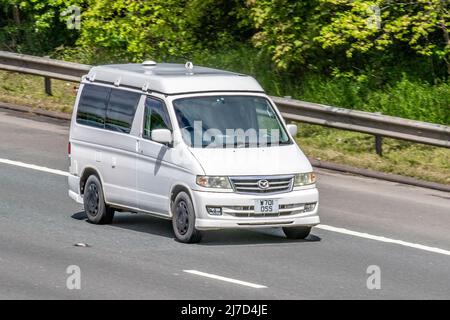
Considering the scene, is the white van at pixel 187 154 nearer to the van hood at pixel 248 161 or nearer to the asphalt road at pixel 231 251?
the van hood at pixel 248 161

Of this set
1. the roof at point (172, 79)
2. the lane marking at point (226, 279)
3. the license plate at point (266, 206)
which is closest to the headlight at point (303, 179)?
the license plate at point (266, 206)

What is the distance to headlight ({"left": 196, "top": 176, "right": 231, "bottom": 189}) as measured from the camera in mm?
15820

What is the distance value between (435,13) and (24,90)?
8547mm

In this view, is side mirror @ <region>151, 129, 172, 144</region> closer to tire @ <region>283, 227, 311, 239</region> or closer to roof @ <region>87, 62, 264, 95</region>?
roof @ <region>87, 62, 264, 95</region>

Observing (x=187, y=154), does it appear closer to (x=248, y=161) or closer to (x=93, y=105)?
(x=248, y=161)

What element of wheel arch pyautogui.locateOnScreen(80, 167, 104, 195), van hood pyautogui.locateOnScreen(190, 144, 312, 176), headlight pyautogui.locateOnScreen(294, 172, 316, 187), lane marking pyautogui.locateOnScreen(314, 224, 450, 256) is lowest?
lane marking pyautogui.locateOnScreen(314, 224, 450, 256)

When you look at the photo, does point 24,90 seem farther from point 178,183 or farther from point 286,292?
point 286,292

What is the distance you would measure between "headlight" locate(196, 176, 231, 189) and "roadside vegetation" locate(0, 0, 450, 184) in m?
5.70

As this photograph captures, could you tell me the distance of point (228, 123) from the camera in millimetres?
16641

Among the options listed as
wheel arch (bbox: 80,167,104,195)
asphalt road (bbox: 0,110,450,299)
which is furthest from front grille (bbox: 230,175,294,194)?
wheel arch (bbox: 80,167,104,195)

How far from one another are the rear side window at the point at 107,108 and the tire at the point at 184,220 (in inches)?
57.7

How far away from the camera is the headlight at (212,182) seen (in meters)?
15.8

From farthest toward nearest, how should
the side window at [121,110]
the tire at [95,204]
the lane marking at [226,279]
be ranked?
the tire at [95,204], the side window at [121,110], the lane marking at [226,279]

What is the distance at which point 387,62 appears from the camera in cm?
2541
